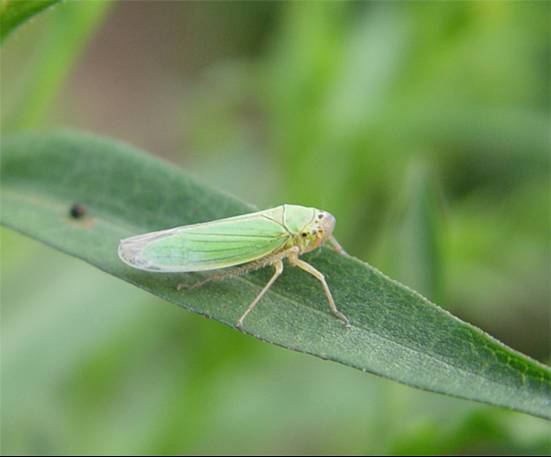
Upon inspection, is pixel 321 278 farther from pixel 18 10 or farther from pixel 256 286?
pixel 18 10

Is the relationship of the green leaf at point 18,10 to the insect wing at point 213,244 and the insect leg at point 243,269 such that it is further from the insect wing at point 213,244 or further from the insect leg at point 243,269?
the insect leg at point 243,269

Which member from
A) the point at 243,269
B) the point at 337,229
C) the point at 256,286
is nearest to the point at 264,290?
the point at 256,286

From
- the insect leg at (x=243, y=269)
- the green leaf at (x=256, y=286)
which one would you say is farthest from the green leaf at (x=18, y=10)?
the insect leg at (x=243, y=269)

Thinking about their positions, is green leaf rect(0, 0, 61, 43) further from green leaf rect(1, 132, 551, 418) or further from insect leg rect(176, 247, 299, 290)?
insect leg rect(176, 247, 299, 290)

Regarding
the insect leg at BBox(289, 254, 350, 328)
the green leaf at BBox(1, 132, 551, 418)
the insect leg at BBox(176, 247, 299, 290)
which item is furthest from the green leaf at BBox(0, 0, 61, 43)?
the insect leg at BBox(289, 254, 350, 328)

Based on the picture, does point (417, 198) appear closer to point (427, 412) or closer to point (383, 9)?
point (427, 412)

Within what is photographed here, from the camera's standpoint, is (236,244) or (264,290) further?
(236,244)
